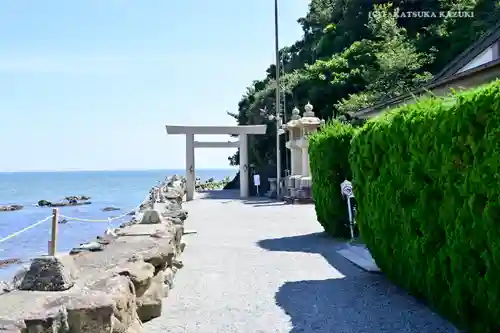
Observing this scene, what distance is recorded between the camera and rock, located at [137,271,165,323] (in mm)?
6312

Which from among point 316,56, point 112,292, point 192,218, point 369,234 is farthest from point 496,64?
point 316,56

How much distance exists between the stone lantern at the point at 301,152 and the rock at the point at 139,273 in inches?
768

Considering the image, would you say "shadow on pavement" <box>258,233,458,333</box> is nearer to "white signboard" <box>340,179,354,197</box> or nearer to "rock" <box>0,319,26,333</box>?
"white signboard" <box>340,179,354,197</box>

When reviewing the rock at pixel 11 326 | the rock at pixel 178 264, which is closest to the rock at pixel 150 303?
the rock at pixel 11 326

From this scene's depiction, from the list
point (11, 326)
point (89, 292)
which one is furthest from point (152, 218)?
point (11, 326)

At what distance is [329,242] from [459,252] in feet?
24.6

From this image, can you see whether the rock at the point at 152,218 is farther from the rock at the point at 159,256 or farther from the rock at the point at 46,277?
the rock at the point at 46,277

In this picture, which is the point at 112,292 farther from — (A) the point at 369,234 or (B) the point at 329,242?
(B) the point at 329,242

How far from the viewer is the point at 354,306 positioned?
23.1 ft

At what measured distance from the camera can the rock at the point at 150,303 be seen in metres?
6.31

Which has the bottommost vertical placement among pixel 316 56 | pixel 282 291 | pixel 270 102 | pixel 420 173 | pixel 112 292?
pixel 282 291

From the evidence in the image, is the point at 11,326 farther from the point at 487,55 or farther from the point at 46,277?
the point at 487,55

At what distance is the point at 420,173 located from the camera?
20.4ft

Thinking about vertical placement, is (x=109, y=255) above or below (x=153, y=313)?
above
